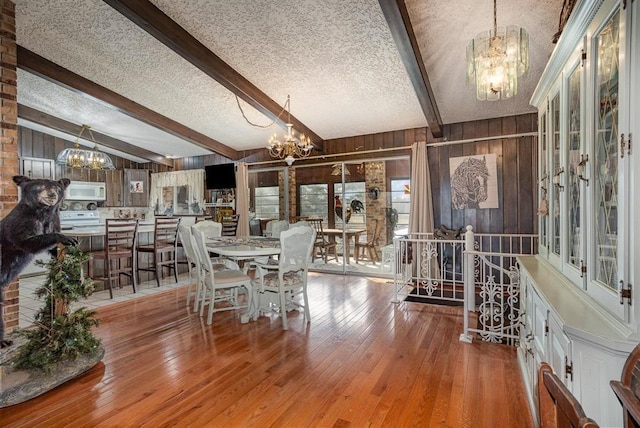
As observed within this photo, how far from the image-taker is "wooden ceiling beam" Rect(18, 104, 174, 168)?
555 cm

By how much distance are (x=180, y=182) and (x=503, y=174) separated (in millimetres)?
7222

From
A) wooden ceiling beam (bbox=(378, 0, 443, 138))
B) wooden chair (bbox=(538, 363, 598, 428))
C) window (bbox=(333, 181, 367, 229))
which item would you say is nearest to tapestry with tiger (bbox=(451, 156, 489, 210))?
wooden ceiling beam (bbox=(378, 0, 443, 138))

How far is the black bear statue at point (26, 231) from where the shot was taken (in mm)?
2426

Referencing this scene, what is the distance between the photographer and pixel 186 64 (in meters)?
3.99

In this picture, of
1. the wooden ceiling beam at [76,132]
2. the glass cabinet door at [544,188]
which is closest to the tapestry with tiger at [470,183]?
the glass cabinet door at [544,188]

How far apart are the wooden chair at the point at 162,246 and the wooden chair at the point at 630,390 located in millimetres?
5311

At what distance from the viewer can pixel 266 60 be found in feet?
12.2

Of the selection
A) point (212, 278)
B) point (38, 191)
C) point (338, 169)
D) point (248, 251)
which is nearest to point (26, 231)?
point (38, 191)

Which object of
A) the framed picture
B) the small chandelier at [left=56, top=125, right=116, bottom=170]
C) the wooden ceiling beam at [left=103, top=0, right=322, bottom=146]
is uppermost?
the wooden ceiling beam at [left=103, top=0, right=322, bottom=146]

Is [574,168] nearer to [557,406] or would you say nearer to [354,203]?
[557,406]

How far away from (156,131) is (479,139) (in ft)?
20.0

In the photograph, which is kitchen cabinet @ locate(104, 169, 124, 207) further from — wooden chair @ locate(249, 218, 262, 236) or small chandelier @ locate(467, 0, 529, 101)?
small chandelier @ locate(467, 0, 529, 101)

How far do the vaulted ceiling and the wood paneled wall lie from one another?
227mm

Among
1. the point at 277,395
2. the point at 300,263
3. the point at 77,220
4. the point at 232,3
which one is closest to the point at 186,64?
the point at 232,3
